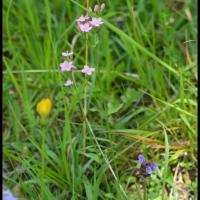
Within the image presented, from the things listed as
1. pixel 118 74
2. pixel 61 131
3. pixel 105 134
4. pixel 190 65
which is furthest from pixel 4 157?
pixel 190 65

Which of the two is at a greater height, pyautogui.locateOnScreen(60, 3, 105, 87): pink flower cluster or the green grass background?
pyautogui.locateOnScreen(60, 3, 105, 87): pink flower cluster

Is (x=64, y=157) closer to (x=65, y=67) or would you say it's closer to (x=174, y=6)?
(x=65, y=67)

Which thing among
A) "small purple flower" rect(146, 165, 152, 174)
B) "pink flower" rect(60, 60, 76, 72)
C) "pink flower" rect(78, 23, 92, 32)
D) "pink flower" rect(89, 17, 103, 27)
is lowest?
"small purple flower" rect(146, 165, 152, 174)

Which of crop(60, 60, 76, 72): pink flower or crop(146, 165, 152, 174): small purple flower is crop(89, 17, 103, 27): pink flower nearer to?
crop(60, 60, 76, 72): pink flower

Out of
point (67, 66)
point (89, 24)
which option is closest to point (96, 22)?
point (89, 24)

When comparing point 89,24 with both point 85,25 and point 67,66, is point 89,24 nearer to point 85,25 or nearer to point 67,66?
point 85,25

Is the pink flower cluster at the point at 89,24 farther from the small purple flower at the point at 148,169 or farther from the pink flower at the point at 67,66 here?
the small purple flower at the point at 148,169

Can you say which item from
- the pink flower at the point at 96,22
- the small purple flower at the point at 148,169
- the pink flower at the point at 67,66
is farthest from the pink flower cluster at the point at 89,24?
the small purple flower at the point at 148,169

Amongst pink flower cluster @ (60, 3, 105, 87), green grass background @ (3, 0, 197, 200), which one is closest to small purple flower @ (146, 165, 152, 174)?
green grass background @ (3, 0, 197, 200)
